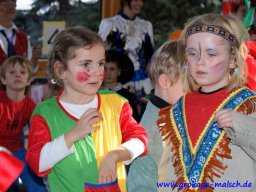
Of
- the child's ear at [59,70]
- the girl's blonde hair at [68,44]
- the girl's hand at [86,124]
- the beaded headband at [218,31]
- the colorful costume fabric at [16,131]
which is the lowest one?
the colorful costume fabric at [16,131]

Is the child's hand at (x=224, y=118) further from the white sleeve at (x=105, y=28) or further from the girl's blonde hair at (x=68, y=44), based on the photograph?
the white sleeve at (x=105, y=28)

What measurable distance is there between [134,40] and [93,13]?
0.75 meters

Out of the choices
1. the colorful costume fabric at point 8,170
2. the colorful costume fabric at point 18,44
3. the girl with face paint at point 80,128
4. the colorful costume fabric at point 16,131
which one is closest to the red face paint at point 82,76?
the girl with face paint at point 80,128

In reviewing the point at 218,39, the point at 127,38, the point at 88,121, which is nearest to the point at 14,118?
the point at 127,38

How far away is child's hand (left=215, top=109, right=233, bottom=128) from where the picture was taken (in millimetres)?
1997

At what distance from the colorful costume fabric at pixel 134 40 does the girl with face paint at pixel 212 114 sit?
3368mm

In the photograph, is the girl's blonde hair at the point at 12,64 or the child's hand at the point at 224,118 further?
the girl's blonde hair at the point at 12,64

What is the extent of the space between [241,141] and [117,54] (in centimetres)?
336

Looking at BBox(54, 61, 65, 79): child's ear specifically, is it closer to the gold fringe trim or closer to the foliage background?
the gold fringe trim

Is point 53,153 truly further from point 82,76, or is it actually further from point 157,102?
point 157,102

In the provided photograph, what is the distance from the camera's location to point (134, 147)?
7.78ft

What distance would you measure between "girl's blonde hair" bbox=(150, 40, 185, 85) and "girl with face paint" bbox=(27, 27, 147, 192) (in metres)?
0.32

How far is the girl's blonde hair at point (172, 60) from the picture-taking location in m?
2.71

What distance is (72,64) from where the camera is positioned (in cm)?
248
